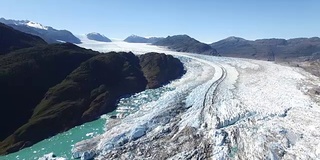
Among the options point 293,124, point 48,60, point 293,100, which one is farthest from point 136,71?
point 293,124

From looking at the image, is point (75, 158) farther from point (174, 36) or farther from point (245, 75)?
point (174, 36)

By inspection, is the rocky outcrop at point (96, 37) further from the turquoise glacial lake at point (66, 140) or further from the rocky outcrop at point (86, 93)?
the turquoise glacial lake at point (66, 140)

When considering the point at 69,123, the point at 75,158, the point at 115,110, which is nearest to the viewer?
the point at 75,158

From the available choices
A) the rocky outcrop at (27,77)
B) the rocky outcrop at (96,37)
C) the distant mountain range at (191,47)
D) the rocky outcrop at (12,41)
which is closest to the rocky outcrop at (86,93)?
the rocky outcrop at (27,77)

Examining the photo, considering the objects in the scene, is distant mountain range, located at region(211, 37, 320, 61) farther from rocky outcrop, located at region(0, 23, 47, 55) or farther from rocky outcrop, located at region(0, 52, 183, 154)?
rocky outcrop, located at region(0, 23, 47, 55)

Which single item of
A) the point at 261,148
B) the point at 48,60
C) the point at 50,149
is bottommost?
the point at 50,149

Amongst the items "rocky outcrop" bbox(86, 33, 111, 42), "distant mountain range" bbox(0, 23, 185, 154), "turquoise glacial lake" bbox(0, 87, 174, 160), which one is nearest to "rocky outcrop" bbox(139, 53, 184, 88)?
"distant mountain range" bbox(0, 23, 185, 154)

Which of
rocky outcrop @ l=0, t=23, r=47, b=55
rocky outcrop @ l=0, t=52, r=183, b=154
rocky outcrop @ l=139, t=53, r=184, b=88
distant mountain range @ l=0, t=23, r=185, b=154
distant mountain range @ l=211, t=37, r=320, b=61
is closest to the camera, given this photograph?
rocky outcrop @ l=0, t=52, r=183, b=154

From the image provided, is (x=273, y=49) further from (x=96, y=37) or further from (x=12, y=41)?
(x=12, y=41)
